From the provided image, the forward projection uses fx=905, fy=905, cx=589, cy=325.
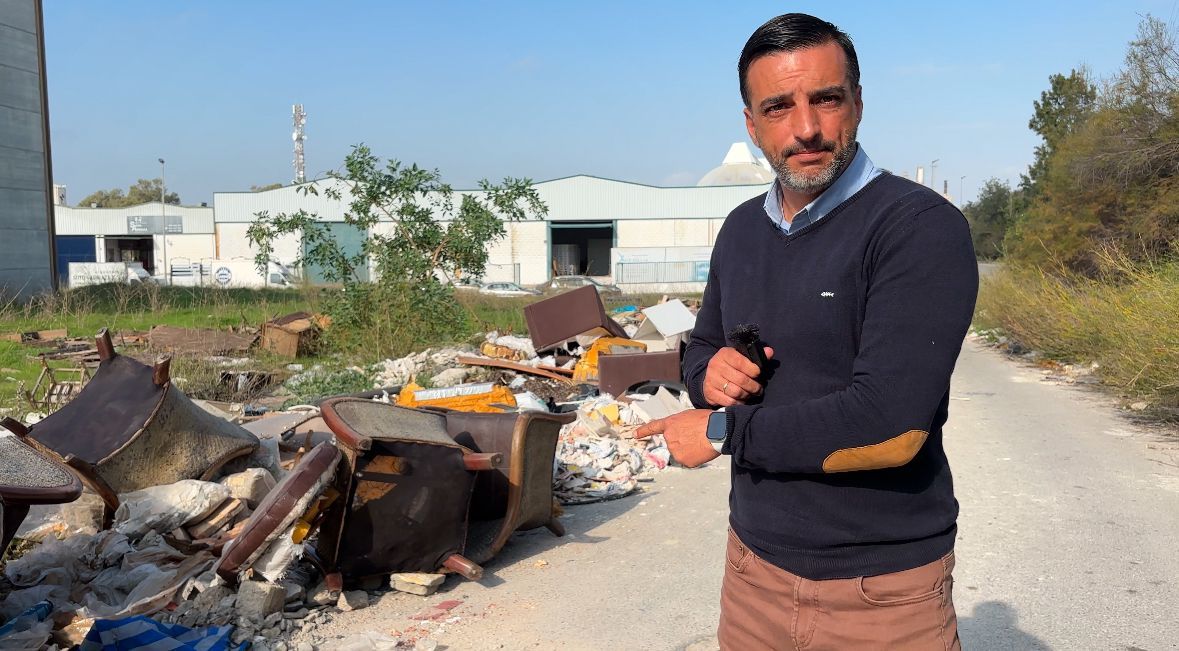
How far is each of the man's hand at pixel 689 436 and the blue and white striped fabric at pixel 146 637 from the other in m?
2.55

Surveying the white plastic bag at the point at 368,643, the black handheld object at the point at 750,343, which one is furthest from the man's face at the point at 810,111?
the white plastic bag at the point at 368,643

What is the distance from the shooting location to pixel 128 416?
502 cm

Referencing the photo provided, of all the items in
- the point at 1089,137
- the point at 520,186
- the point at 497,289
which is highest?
the point at 1089,137

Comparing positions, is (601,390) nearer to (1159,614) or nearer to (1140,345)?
(1140,345)

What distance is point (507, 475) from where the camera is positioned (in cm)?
511

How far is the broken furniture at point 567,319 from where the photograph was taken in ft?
40.6

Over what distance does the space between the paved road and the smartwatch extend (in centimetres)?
245

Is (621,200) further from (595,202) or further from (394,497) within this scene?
(394,497)

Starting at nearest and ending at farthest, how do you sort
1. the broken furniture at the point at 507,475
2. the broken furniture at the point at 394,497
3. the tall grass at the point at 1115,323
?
the broken furniture at the point at 394,497 < the broken furniture at the point at 507,475 < the tall grass at the point at 1115,323

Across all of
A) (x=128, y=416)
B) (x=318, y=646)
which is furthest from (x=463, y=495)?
(x=128, y=416)

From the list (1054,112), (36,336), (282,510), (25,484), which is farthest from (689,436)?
(1054,112)

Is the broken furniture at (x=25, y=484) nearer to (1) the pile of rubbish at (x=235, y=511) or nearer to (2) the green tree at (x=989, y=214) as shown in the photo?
(1) the pile of rubbish at (x=235, y=511)

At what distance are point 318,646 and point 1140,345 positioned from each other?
8496mm

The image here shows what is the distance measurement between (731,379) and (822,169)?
0.48 m
